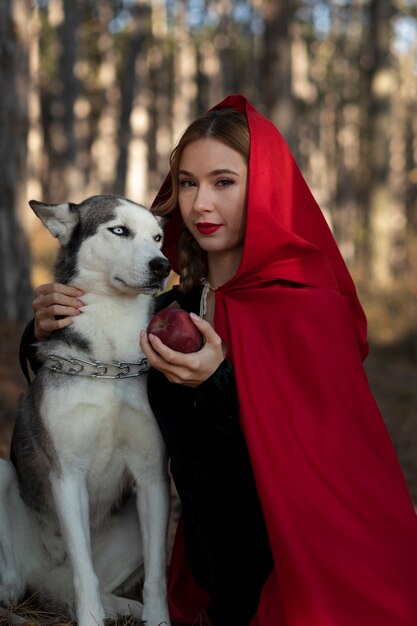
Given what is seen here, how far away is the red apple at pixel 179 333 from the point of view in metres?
2.93

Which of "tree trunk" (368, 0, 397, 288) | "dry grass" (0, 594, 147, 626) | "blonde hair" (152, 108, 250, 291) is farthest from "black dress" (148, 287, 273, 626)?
"tree trunk" (368, 0, 397, 288)

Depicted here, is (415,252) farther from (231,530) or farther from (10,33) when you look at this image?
(231,530)

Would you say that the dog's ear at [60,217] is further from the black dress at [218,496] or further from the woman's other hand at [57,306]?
the black dress at [218,496]

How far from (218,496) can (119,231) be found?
3.91 feet

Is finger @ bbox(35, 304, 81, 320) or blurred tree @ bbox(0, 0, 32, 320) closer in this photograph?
finger @ bbox(35, 304, 81, 320)

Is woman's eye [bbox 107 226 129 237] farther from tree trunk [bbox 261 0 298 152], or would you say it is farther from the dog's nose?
tree trunk [bbox 261 0 298 152]

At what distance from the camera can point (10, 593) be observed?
3.46 m

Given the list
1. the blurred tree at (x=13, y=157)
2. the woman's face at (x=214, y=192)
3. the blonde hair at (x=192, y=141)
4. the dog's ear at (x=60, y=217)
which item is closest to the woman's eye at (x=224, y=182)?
the woman's face at (x=214, y=192)

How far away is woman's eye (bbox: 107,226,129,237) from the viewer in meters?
3.35

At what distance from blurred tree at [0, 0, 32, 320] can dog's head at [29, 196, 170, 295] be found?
485 centimetres

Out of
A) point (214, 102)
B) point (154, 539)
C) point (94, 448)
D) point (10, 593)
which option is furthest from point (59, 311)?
point (214, 102)

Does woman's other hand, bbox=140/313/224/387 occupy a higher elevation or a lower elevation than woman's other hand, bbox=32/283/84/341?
lower

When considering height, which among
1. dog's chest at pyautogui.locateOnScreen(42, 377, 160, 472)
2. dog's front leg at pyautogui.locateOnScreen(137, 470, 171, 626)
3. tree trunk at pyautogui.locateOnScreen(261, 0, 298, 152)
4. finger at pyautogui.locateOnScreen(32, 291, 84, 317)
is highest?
tree trunk at pyautogui.locateOnScreen(261, 0, 298, 152)

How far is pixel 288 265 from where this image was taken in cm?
320
